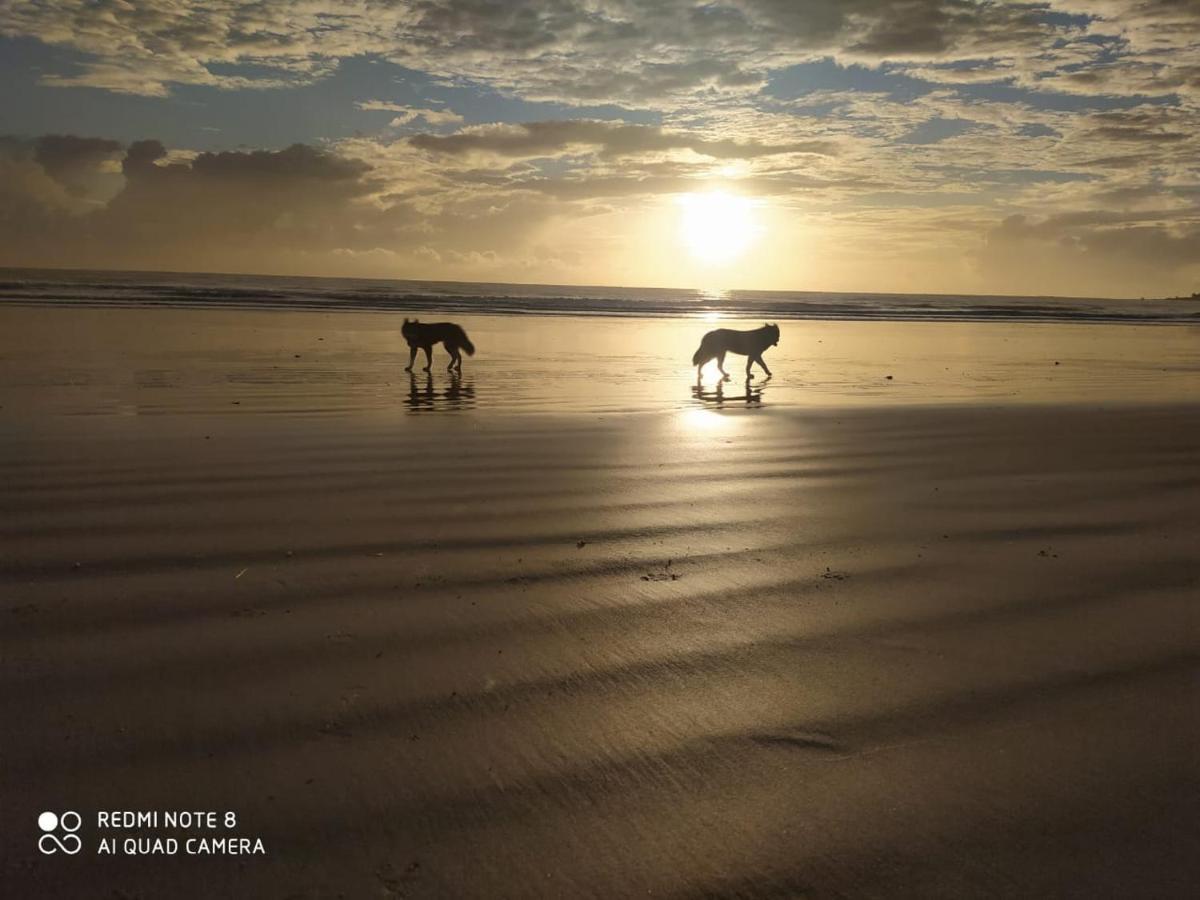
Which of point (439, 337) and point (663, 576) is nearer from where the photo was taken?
point (663, 576)

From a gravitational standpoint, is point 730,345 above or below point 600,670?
above

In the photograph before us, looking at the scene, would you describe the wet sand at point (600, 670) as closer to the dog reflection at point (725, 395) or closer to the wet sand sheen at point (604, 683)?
the wet sand sheen at point (604, 683)

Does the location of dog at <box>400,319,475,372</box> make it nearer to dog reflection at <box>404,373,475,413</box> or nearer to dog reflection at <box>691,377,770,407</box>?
dog reflection at <box>404,373,475,413</box>

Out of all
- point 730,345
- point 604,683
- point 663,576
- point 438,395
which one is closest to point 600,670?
point 604,683

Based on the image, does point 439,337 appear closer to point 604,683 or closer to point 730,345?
point 730,345

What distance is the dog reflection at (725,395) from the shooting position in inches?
461

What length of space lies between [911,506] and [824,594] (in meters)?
2.12

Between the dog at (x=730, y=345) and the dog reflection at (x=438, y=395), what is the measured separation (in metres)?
4.40

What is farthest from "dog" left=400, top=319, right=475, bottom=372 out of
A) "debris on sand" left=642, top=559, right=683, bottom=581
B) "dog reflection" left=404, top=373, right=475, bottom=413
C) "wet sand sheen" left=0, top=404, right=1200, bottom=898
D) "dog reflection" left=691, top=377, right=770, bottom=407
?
"debris on sand" left=642, top=559, right=683, bottom=581

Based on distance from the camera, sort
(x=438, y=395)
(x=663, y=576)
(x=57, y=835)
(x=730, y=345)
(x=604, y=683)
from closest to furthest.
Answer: (x=57, y=835) → (x=604, y=683) → (x=663, y=576) → (x=438, y=395) → (x=730, y=345)

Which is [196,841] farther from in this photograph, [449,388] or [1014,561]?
[449,388]

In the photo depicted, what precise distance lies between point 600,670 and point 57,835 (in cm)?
164

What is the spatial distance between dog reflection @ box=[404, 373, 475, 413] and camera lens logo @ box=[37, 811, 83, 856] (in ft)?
26.3

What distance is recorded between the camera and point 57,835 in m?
2.13
